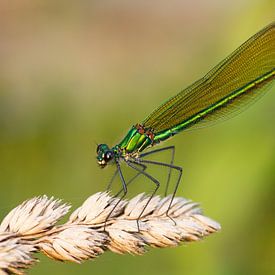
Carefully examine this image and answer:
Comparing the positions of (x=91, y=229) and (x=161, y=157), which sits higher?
(x=161, y=157)

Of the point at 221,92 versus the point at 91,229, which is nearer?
the point at 91,229

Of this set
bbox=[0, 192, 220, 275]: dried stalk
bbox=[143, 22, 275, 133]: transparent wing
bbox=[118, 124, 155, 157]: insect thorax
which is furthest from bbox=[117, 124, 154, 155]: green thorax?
bbox=[0, 192, 220, 275]: dried stalk

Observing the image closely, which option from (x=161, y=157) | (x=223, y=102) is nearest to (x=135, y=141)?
(x=223, y=102)

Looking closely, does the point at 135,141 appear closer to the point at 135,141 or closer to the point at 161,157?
the point at 135,141

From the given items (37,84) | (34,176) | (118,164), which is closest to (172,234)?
(118,164)

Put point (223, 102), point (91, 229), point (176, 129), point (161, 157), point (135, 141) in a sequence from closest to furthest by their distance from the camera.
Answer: point (91, 229) → point (135, 141) → point (176, 129) → point (223, 102) → point (161, 157)

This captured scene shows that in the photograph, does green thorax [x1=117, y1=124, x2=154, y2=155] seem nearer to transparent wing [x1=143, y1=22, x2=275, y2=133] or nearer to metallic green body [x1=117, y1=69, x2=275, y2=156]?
metallic green body [x1=117, y1=69, x2=275, y2=156]
